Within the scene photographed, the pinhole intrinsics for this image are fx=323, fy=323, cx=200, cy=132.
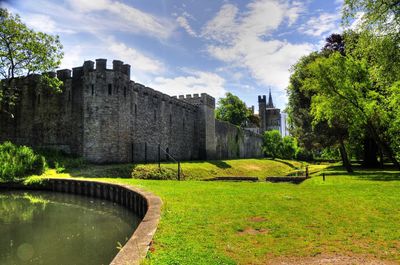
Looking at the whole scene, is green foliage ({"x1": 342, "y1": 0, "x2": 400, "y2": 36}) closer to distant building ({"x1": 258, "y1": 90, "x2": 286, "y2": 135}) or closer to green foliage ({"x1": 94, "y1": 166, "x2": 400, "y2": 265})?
green foliage ({"x1": 94, "y1": 166, "x2": 400, "y2": 265})

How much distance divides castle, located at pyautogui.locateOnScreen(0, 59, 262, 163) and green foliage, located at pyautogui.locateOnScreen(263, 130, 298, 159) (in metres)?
31.6

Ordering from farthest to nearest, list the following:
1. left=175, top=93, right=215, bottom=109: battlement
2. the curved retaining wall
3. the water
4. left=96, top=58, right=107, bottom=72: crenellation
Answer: left=175, top=93, right=215, bottom=109: battlement
left=96, top=58, right=107, bottom=72: crenellation
the water
the curved retaining wall

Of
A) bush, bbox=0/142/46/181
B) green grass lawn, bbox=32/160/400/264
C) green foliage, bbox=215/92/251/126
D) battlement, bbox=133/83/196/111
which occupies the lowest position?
green grass lawn, bbox=32/160/400/264

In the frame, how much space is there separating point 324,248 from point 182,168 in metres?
17.6

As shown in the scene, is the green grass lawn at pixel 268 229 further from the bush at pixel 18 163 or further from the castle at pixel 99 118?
the castle at pixel 99 118

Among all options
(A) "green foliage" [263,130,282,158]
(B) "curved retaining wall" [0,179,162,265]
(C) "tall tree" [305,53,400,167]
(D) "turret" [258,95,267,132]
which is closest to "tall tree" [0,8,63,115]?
(B) "curved retaining wall" [0,179,162,265]

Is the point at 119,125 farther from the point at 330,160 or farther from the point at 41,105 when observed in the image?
the point at 330,160

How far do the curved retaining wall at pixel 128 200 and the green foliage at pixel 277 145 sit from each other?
48.4 m

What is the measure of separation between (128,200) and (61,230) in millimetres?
3336

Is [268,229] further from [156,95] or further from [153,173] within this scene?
[156,95]

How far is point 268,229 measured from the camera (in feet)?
19.3

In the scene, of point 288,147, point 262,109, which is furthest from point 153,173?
point 262,109

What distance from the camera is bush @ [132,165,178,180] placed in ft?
62.0

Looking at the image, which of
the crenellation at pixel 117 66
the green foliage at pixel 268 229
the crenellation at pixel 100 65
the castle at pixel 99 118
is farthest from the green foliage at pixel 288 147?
the green foliage at pixel 268 229
